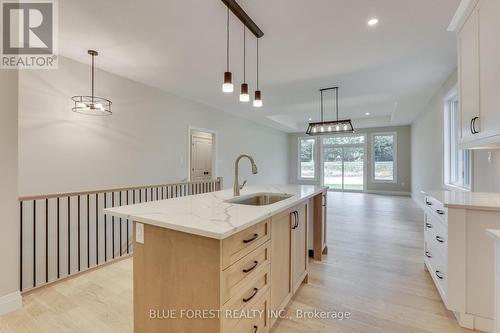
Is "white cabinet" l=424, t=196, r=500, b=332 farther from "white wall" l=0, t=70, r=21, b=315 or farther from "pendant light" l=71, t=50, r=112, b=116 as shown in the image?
"pendant light" l=71, t=50, r=112, b=116

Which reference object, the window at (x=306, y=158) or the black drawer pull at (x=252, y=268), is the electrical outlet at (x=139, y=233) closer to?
the black drawer pull at (x=252, y=268)

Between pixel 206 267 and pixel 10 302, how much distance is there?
211 cm

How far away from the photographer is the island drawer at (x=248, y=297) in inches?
47.1

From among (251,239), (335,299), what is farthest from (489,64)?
(335,299)

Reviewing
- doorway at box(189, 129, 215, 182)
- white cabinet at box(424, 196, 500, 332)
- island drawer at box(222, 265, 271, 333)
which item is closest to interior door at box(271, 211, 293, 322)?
island drawer at box(222, 265, 271, 333)

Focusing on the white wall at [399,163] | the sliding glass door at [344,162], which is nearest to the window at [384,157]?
the white wall at [399,163]

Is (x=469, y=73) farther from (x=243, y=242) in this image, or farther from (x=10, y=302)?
(x=10, y=302)

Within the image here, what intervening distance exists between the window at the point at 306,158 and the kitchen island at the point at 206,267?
9.24 metres

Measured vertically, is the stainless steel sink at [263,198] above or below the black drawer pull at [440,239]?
above

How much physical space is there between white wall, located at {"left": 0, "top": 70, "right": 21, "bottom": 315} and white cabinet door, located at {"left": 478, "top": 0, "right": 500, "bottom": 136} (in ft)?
12.6

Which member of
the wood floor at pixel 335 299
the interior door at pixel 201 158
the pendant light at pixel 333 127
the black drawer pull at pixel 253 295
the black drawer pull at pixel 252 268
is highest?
the pendant light at pixel 333 127

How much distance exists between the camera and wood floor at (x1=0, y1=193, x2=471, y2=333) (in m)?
1.77

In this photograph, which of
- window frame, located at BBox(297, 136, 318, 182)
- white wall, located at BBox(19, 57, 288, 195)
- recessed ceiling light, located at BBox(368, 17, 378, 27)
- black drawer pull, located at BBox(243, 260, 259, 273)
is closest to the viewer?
black drawer pull, located at BBox(243, 260, 259, 273)

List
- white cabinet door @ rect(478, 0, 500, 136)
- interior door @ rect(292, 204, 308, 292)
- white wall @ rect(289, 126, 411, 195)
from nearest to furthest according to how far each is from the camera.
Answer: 1. white cabinet door @ rect(478, 0, 500, 136)
2. interior door @ rect(292, 204, 308, 292)
3. white wall @ rect(289, 126, 411, 195)
